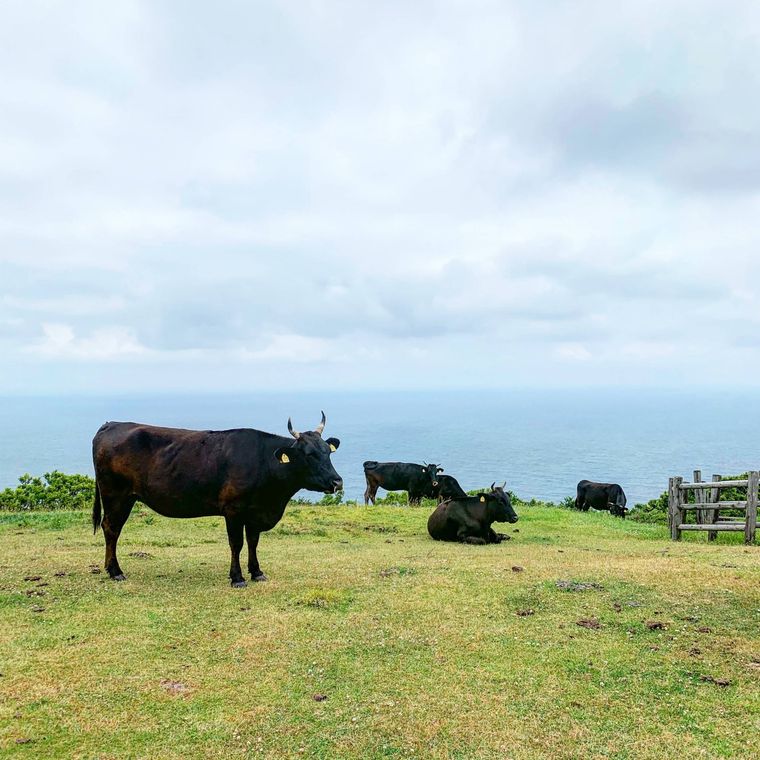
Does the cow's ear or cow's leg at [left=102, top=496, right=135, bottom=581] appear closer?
cow's leg at [left=102, top=496, right=135, bottom=581]

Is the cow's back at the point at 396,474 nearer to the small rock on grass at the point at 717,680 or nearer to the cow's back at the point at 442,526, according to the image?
the cow's back at the point at 442,526

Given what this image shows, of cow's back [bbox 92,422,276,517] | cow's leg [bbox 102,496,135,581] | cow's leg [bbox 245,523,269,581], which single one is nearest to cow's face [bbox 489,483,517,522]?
cow's leg [bbox 245,523,269,581]

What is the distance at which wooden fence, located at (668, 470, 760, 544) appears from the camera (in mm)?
15867

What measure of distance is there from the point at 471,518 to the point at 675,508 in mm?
6174

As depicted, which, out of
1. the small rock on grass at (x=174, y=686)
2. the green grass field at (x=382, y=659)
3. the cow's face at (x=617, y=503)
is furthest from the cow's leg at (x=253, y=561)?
the cow's face at (x=617, y=503)

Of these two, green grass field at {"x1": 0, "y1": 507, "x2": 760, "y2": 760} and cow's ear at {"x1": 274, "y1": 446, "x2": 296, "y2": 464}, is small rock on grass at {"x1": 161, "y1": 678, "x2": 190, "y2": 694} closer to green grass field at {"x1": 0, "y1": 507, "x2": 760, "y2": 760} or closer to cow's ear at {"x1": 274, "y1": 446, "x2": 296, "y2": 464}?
green grass field at {"x1": 0, "y1": 507, "x2": 760, "y2": 760}

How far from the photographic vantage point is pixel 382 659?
6691mm

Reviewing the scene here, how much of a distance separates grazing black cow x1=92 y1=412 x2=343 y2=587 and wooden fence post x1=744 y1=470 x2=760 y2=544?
11344mm

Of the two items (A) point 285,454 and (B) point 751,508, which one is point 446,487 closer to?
(B) point 751,508

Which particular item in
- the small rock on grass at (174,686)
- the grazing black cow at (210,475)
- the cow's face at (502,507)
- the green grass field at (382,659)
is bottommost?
the small rock on grass at (174,686)

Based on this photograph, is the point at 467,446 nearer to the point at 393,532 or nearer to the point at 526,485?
the point at 526,485

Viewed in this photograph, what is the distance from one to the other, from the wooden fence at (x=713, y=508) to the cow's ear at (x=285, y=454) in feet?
37.7

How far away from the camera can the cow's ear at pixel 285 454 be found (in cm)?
1012

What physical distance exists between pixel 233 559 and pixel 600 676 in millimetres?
5694
